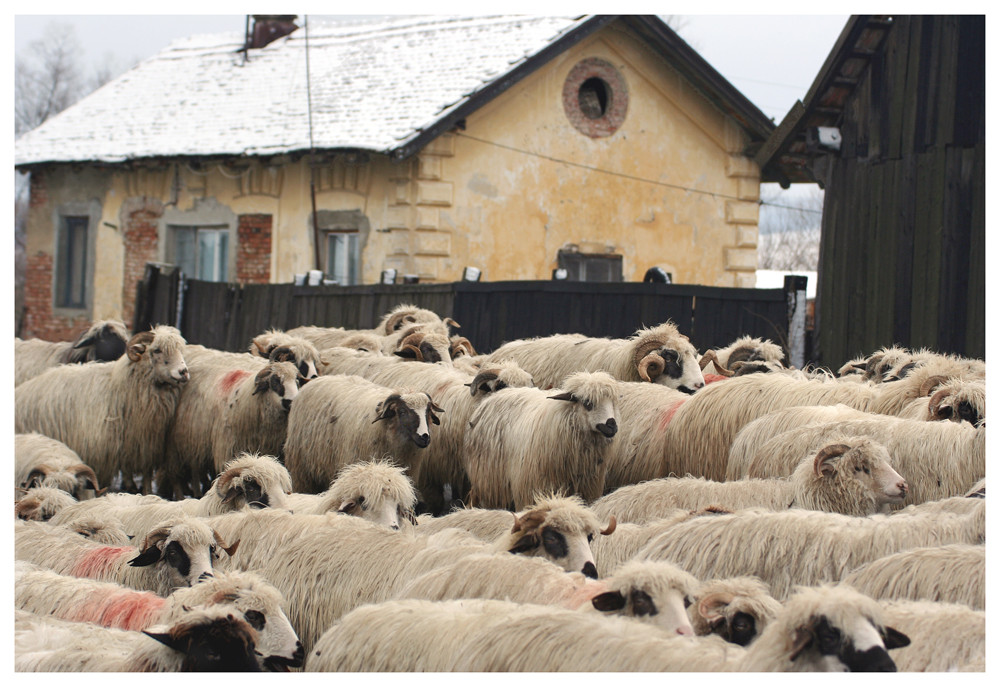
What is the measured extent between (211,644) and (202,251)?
19.9 meters

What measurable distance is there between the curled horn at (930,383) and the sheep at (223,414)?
16.7ft

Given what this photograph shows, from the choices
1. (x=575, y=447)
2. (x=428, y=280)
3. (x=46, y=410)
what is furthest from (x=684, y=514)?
(x=428, y=280)

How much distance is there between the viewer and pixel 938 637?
14.0 feet

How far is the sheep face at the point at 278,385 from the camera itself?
409 inches

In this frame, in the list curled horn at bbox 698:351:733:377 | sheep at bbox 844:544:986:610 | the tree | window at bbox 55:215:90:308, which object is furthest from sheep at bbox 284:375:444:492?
the tree

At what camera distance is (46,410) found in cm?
1162

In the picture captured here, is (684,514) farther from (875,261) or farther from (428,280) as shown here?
(428,280)

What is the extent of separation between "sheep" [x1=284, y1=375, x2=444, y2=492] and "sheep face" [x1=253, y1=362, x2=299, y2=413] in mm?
184

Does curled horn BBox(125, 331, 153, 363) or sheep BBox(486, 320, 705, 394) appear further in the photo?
curled horn BBox(125, 331, 153, 363)

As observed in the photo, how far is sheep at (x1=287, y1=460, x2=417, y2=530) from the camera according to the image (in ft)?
23.3

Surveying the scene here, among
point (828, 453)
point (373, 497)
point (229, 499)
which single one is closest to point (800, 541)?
point (828, 453)

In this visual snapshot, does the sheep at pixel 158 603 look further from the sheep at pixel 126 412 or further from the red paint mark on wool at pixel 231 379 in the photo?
the sheep at pixel 126 412

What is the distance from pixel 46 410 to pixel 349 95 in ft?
39.8

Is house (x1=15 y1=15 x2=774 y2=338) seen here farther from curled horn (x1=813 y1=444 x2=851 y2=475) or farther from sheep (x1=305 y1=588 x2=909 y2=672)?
sheep (x1=305 y1=588 x2=909 y2=672)
